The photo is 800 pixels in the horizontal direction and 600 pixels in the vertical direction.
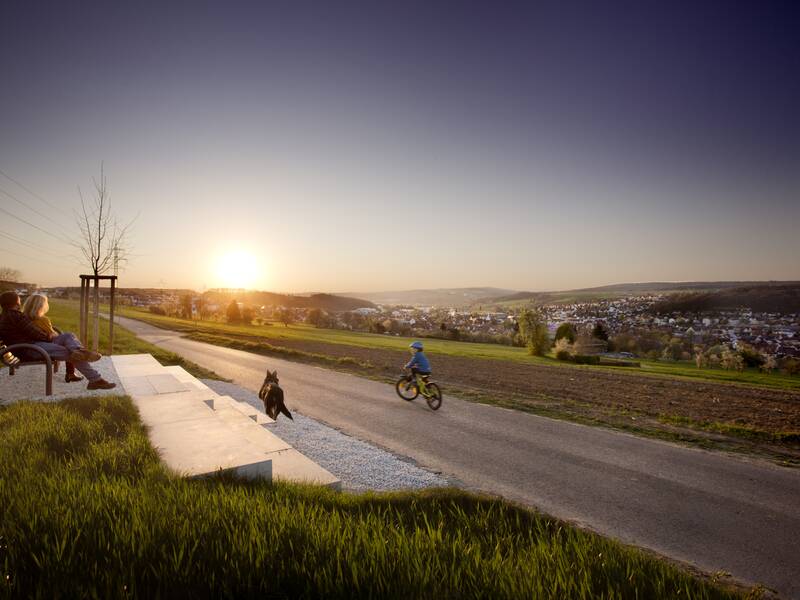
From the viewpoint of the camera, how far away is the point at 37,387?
8.84 m

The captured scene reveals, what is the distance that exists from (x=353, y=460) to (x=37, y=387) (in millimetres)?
6993

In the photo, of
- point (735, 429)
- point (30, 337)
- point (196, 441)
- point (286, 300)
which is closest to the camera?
point (196, 441)

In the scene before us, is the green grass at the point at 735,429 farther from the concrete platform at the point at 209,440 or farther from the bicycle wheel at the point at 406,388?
the concrete platform at the point at 209,440

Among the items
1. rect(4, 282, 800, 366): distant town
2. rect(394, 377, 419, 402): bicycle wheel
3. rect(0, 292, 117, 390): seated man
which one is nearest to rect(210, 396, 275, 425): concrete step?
rect(0, 292, 117, 390): seated man

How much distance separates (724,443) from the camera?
10297 millimetres

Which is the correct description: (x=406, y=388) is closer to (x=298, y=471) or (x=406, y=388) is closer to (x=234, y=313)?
(x=298, y=471)

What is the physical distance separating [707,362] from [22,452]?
41.6m

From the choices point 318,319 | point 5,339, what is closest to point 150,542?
point 5,339

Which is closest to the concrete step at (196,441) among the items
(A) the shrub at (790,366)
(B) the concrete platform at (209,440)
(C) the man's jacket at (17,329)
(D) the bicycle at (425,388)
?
(B) the concrete platform at (209,440)

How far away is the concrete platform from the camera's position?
187 inches

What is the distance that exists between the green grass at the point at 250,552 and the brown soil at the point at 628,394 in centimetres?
1137

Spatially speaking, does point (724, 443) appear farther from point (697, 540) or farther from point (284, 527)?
point (284, 527)

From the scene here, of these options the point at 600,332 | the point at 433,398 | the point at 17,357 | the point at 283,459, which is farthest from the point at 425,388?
the point at 600,332

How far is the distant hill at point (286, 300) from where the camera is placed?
72.1m
